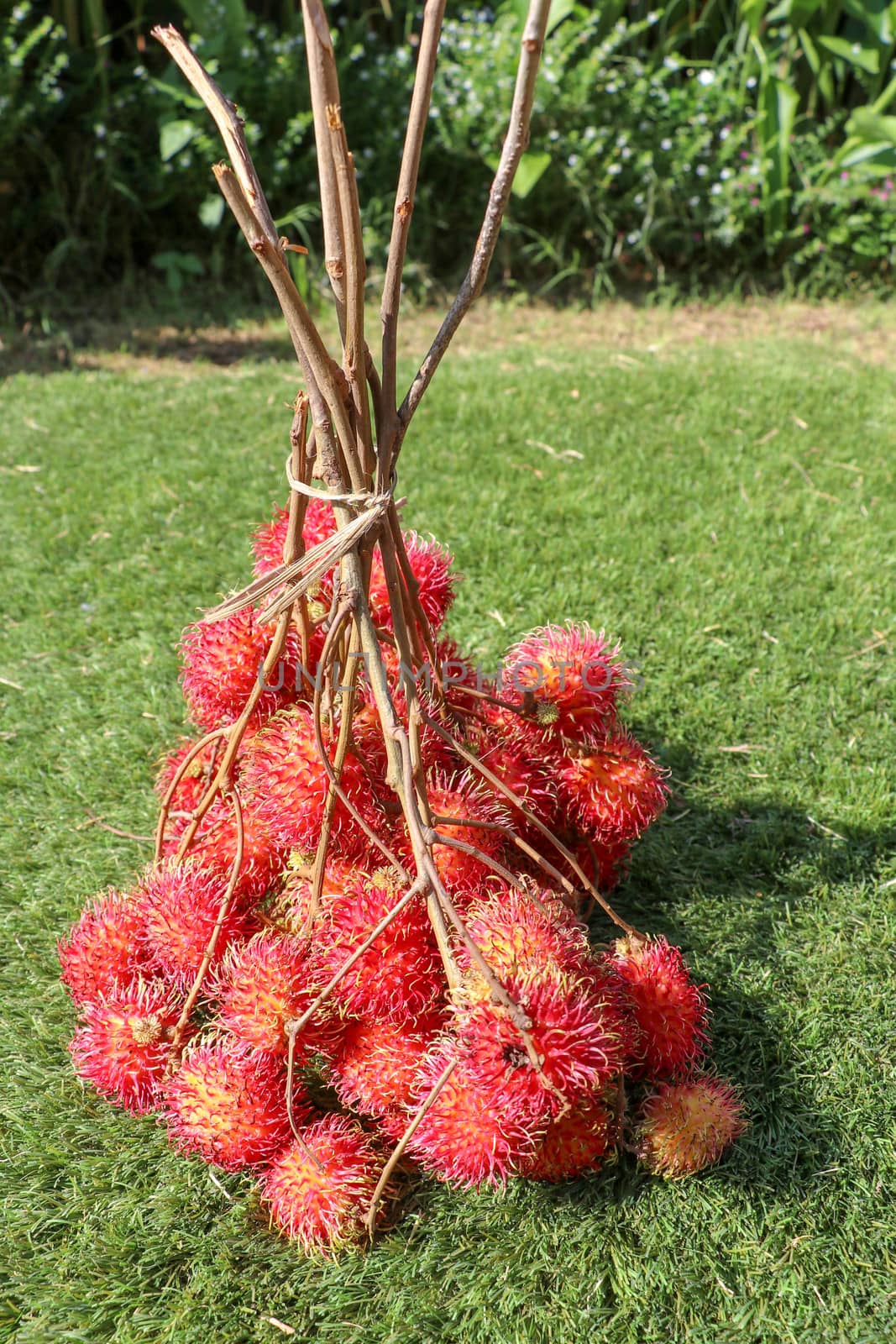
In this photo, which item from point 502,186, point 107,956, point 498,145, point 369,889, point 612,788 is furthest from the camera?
point 498,145

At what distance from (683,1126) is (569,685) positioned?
620 millimetres

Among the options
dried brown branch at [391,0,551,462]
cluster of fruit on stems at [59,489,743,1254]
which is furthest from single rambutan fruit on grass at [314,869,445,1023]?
dried brown branch at [391,0,551,462]

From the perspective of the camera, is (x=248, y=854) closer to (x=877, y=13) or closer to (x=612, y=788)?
(x=612, y=788)

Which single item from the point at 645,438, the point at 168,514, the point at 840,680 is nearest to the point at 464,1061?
the point at 840,680

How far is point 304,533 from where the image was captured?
159cm

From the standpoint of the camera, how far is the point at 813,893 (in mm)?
1993

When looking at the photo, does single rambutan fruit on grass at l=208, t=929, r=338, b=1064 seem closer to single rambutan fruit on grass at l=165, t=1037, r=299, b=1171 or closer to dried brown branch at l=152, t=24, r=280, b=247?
single rambutan fruit on grass at l=165, t=1037, r=299, b=1171

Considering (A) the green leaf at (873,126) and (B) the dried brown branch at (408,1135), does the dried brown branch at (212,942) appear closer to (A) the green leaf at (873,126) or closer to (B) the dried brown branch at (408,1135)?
(B) the dried brown branch at (408,1135)

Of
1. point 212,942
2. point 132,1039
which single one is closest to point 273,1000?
point 212,942

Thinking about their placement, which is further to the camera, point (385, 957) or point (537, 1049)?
point (385, 957)

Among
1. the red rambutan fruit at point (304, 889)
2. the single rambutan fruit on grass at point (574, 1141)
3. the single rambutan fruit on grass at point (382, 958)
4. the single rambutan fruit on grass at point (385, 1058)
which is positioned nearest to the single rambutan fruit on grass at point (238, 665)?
the red rambutan fruit at point (304, 889)

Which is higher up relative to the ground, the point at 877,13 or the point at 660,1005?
the point at 877,13

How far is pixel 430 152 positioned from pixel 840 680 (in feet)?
11.4

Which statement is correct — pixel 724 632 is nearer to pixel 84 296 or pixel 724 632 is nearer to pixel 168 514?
pixel 168 514
